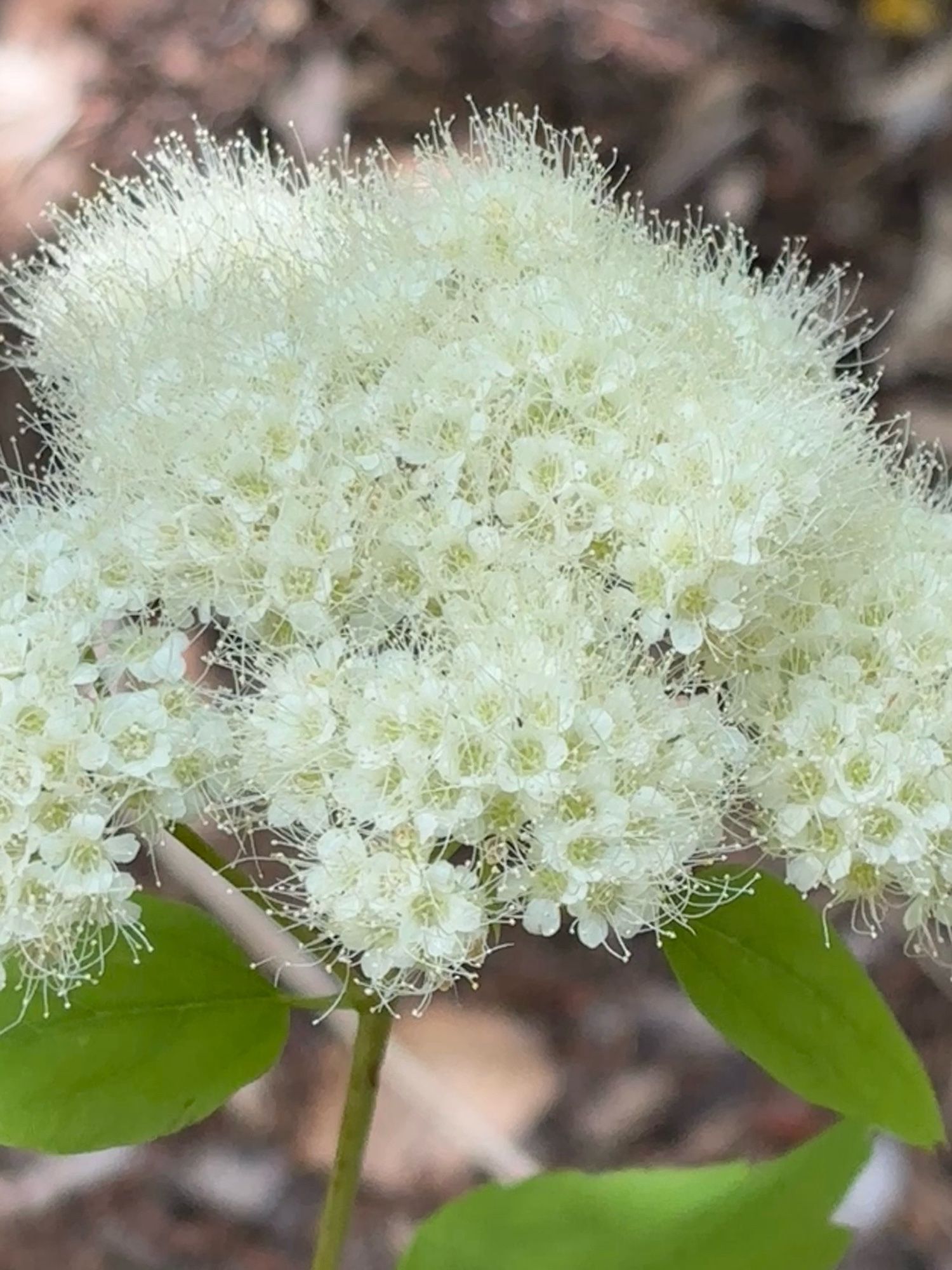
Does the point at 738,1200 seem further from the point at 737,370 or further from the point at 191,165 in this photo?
the point at 191,165

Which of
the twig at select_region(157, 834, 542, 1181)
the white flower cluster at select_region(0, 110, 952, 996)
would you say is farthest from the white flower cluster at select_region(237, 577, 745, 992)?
the twig at select_region(157, 834, 542, 1181)

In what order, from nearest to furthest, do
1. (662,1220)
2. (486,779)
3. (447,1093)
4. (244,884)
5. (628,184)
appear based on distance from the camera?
(486,779) < (244,884) < (662,1220) < (447,1093) < (628,184)

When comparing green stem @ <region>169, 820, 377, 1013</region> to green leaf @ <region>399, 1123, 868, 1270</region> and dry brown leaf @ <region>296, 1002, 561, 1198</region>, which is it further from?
dry brown leaf @ <region>296, 1002, 561, 1198</region>

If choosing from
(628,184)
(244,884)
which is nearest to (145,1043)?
(244,884)

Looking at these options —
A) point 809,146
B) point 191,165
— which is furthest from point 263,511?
point 809,146

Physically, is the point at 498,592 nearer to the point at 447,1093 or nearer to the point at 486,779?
the point at 486,779

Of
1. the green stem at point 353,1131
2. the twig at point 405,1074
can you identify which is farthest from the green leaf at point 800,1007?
the twig at point 405,1074
